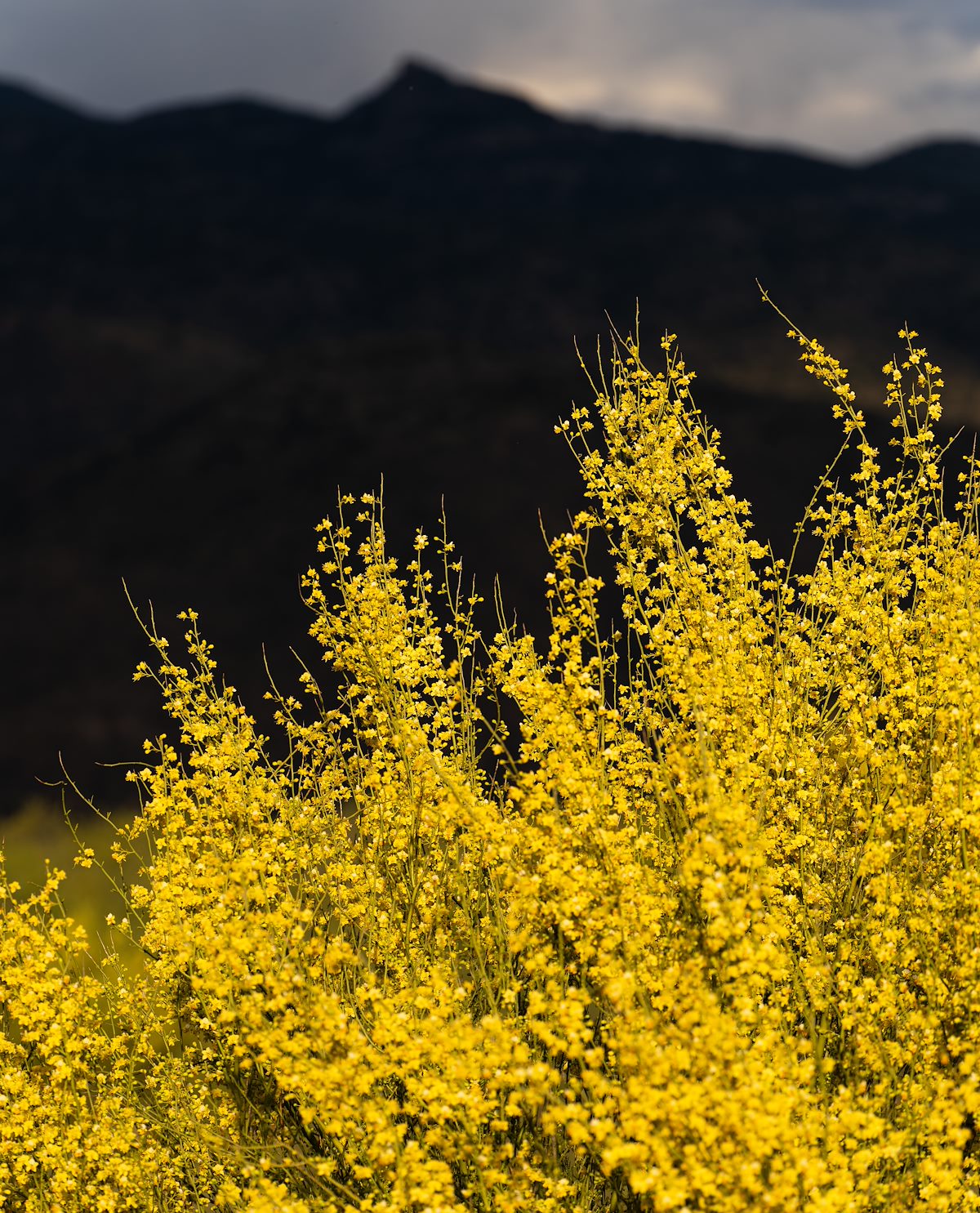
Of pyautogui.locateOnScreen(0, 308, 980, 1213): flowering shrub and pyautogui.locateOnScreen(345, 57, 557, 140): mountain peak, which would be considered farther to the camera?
pyautogui.locateOnScreen(345, 57, 557, 140): mountain peak

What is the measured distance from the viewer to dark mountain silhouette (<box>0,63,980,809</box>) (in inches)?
691

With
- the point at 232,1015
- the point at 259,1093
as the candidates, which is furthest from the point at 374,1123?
the point at 259,1093

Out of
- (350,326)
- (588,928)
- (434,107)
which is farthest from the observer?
(434,107)

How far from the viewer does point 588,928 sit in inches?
109

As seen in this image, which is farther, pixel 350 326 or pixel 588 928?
pixel 350 326

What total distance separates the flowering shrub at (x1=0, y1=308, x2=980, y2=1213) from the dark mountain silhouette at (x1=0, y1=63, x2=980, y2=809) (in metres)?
8.90

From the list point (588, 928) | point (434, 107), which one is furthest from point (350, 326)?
point (588, 928)

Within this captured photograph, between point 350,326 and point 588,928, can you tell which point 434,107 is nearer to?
point 350,326

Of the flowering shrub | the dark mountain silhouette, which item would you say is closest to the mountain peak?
the dark mountain silhouette

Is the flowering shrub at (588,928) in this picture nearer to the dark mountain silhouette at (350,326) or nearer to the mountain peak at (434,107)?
the dark mountain silhouette at (350,326)

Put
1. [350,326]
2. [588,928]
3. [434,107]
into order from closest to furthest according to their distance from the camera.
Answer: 1. [588,928]
2. [350,326]
3. [434,107]

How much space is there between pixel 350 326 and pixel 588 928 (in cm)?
3908

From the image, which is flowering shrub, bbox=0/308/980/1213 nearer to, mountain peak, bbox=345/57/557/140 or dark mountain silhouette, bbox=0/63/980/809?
dark mountain silhouette, bbox=0/63/980/809

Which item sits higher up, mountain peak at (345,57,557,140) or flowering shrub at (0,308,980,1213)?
mountain peak at (345,57,557,140)
